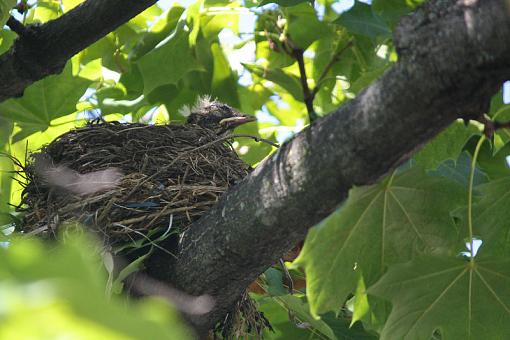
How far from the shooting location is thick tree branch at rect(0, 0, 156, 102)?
2631 mm

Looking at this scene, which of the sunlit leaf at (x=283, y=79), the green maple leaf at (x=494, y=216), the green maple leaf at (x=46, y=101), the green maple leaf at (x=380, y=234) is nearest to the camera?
the green maple leaf at (x=380, y=234)

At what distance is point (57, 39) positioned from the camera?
2729 mm

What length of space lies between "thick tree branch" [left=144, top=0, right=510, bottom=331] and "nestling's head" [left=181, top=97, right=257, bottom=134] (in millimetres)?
2309

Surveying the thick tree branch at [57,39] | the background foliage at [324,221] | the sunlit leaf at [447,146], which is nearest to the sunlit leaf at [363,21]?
the background foliage at [324,221]

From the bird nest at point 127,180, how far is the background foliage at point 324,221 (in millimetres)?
202

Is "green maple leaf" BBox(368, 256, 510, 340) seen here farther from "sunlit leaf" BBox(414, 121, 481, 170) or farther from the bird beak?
the bird beak

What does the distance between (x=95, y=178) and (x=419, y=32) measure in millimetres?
1825

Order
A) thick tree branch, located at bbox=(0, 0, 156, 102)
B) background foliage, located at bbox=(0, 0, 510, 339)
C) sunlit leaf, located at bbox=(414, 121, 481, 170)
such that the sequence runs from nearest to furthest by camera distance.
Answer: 1. background foliage, located at bbox=(0, 0, 510, 339)
2. sunlit leaf, located at bbox=(414, 121, 481, 170)
3. thick tree branch, located at bbox=(0, 0, 156, 102)

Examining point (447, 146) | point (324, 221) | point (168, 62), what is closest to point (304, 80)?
point (168, 62)

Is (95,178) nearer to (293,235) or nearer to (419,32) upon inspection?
(293,235)

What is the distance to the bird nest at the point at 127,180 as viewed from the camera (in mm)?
2621

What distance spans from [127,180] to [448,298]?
1341mm

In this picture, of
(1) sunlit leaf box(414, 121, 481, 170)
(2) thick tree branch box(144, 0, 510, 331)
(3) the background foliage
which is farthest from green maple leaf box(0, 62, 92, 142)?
(1) sunlit leaf box(414, 121, 481, 170)

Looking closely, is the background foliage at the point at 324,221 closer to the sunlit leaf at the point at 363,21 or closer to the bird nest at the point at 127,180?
the sunlit leaf at the point at 363,21
